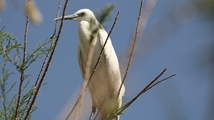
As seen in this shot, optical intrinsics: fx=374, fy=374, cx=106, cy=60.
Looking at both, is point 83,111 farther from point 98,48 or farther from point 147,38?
point 98,48

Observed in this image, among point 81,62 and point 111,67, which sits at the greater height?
point 81,62

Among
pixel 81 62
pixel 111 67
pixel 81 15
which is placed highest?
pixel 81 15

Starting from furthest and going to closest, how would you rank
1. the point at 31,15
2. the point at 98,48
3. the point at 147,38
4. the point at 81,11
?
the point at 81,11
the point at 98,48
the point at 31,15
the point at 147,38

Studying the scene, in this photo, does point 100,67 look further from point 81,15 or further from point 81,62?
point 81,15

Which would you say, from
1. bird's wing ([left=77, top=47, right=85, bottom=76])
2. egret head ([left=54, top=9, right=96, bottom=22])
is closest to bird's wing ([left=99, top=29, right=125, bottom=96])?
bird's wing ([left=77, top=47, right=85, bottom=76])

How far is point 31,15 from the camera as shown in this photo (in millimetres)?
1039

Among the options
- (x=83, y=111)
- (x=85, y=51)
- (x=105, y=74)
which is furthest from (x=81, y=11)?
(x=83, y=111)

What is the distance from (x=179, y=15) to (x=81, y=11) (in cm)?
351

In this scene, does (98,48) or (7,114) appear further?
(98,48)

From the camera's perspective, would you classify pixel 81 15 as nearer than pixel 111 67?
No

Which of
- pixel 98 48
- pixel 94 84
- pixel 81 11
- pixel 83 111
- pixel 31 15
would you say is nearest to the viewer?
pixel 83 111

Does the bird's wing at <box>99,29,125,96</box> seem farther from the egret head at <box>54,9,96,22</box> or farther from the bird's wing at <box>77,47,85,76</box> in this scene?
the egret head at <box>54,9,96,22</box>

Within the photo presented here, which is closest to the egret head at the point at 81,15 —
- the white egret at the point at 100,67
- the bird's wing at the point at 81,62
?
the white egret at the point at 100,67

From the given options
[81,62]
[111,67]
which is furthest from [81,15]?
[111,67]
